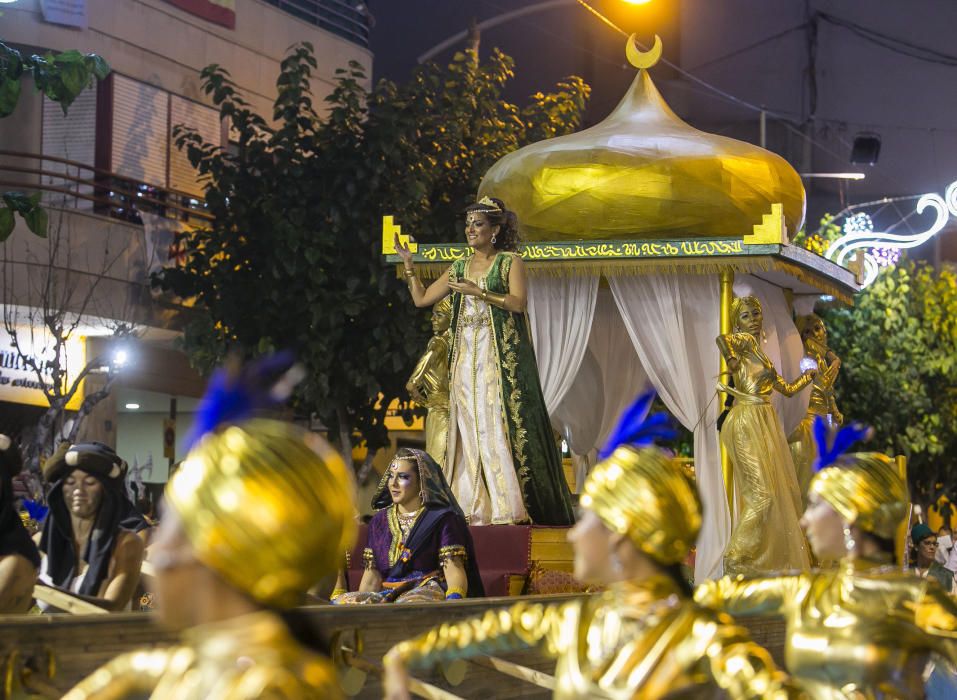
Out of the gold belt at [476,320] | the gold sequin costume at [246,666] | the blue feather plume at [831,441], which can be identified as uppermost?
the gold belt at [476,320]

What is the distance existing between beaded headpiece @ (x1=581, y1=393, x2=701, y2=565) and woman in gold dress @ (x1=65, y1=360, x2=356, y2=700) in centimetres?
90

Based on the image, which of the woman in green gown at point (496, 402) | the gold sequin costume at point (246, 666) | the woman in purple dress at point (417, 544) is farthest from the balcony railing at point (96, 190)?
the gold sequin costume at point (246, 666)

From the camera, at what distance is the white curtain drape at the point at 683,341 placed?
1272cm

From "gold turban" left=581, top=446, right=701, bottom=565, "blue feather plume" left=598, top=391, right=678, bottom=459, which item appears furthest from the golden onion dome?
"gold turban" left=581, top=446, right=701, bottom=565

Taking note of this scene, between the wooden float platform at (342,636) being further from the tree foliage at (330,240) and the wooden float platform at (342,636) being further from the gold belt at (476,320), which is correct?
the tree foliage at (330,240)

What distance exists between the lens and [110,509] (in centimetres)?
657

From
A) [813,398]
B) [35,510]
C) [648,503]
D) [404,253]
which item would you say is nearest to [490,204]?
[404,253]

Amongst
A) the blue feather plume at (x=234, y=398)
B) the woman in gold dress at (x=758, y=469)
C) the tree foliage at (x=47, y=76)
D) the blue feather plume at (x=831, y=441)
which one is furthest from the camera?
the woman in gold dress at (x=758, y=469)

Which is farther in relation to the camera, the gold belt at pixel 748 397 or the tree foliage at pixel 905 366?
the tree foliage at pixel 905 366

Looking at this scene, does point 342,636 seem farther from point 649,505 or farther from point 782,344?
point 782,344

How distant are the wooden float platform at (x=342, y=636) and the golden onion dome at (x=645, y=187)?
642 cm

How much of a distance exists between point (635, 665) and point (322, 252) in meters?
13.7

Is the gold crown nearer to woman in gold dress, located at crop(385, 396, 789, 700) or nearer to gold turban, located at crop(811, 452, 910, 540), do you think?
gold turban, located at crop(811, 452, 910, 540)

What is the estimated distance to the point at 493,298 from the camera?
10.0 m
